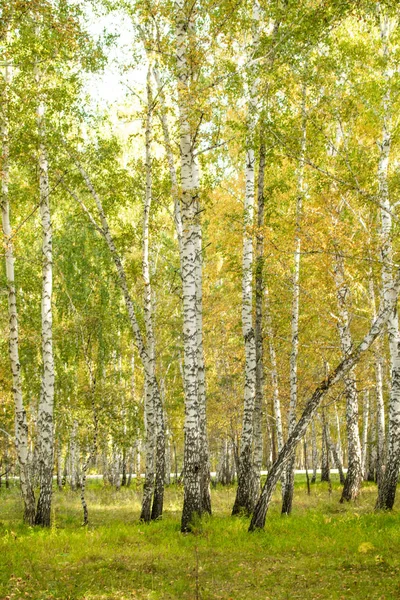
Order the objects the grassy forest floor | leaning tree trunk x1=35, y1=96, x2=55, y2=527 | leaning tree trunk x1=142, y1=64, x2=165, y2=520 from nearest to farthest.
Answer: the grassy forest floor, leaning tree trunk x1=35, y1=96, x2=55, y2=527, leaning tree trunk x1=142, y1=64, x2=165, y2=520

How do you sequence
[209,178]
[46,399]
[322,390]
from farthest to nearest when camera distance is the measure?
[209,178] < [46,399] < [322,390]

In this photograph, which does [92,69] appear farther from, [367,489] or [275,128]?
[367,489]

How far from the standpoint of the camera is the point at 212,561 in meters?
8.08

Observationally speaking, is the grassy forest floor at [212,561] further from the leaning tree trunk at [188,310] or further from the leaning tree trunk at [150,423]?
the leaning tree trunk at [150,423]

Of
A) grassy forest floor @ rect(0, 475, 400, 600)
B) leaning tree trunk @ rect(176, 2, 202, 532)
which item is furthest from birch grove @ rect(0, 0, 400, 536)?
grassy forest floor @ rect(0, 475, 400, 600)

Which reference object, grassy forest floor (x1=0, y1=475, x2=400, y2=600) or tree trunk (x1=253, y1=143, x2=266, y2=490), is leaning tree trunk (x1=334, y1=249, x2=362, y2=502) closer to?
tree trunk (x1=253, y1=143, x2=266, y2=490)

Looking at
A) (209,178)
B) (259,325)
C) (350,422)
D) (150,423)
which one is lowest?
(350,422)

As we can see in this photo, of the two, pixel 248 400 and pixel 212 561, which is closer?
pixel 212 561

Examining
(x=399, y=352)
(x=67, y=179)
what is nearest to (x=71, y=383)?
(x=67, y=179)

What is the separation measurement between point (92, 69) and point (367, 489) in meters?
18.1

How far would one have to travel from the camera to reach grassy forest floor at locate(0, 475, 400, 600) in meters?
6.59

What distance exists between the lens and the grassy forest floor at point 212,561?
21.6 feet

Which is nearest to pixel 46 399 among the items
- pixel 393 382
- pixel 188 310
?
pixel 188 310

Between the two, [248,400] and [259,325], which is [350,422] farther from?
[259,325]
